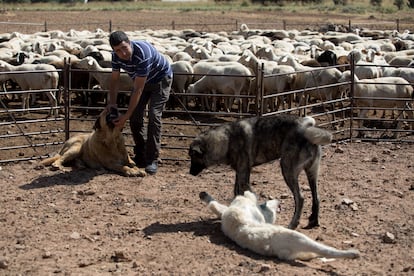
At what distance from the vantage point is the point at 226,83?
51.6 ft

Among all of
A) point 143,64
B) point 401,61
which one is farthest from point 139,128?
point 401,61

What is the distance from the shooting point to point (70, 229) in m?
7.27

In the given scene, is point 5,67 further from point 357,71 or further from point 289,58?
point 357,71

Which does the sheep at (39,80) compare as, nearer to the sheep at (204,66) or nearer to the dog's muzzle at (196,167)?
the sheep at (204,66)

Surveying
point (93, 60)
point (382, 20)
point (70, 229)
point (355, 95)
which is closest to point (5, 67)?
point (93, 60)

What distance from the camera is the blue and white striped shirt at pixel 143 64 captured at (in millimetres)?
8969

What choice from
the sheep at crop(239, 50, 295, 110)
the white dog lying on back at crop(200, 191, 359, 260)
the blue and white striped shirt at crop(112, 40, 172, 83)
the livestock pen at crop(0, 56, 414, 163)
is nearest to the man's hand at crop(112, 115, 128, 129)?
the blue and white striped shirt at crop(112, 40, 172, 83)

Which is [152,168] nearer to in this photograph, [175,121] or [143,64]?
[143,64]

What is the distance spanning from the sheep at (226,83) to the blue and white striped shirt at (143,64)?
6.06 m

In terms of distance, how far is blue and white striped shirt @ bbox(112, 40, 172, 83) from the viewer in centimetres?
897

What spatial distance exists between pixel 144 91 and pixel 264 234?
12.8 feet

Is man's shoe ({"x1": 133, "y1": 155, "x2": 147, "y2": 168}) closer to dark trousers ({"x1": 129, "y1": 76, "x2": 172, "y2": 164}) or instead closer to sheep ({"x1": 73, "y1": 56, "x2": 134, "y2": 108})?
dark trousers ({"x1": 129, "y1": 76, "x2": 172, "y2": 164})

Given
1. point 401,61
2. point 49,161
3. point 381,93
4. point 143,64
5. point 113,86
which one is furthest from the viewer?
point 401,61

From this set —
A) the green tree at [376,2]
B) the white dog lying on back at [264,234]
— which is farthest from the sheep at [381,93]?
the green tree at [376,2]
